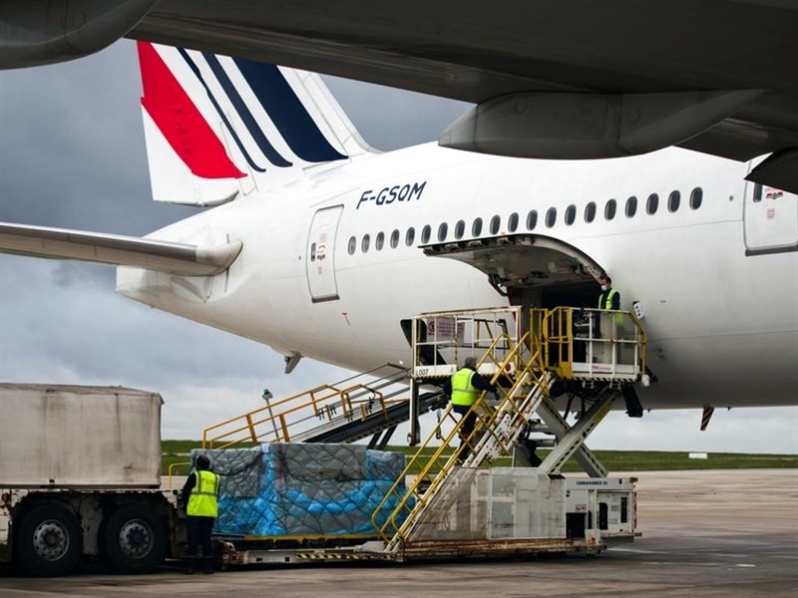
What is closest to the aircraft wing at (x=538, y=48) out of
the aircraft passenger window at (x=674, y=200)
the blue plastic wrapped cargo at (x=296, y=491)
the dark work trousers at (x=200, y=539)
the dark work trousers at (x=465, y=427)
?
the dark work trousers at (x=200, y=539)

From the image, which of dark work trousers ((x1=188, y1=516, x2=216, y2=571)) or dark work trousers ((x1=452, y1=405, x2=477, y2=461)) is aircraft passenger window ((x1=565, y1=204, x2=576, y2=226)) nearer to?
dark work trousers ((x1=452, y1=405, x2=477, y2=461))

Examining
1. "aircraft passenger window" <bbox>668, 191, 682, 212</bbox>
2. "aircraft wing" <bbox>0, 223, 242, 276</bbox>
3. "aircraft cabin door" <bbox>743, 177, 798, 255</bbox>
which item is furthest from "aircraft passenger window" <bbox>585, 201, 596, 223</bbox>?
"aircraft wing" <bbox>0, 223, 242, 276</bbox>

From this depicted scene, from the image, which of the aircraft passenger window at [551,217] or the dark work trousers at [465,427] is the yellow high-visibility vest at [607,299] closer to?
the aircraft passenger window at [551,217]

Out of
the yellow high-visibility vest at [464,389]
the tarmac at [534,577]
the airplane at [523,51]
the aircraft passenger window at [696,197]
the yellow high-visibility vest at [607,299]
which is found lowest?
the tarmac at [534,577]

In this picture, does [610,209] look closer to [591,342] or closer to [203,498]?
[591,342]

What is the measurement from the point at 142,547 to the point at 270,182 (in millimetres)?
15747

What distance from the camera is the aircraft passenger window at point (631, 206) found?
2083 cm

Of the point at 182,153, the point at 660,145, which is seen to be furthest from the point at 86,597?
the point at 182,153

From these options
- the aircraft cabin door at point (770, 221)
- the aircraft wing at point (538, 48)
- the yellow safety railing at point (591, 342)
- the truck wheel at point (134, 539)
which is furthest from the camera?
the yellow safety railing at point (591, 342)

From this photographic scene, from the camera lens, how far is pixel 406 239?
25.2 meters

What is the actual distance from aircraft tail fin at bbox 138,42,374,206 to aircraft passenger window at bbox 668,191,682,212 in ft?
40.0

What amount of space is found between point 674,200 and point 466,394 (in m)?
4.19

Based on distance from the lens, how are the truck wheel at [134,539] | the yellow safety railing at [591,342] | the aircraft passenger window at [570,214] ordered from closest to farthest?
the truck wheel at [134,539]
the yellow safety railing at [591,342]
the aircraft passenger window at [570,214]

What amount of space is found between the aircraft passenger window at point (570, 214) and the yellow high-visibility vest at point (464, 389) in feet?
11.2
